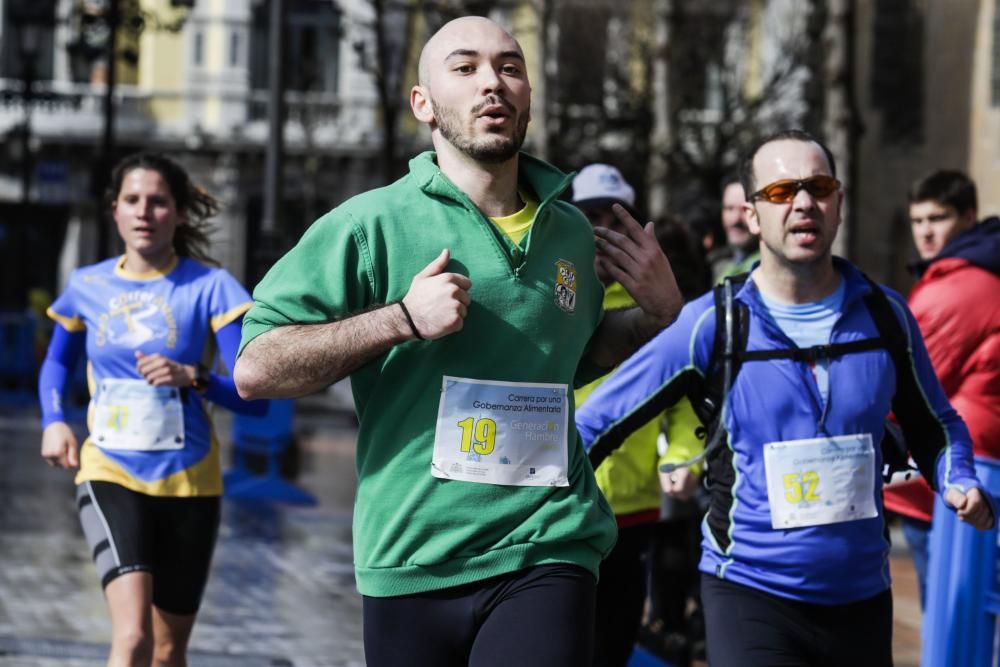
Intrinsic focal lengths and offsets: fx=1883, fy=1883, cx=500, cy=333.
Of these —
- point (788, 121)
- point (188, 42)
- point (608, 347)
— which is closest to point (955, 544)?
point (608, 347)

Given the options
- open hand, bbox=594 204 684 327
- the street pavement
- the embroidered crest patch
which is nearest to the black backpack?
open hand, bbox=594 204 684 327

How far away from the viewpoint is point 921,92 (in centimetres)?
2933

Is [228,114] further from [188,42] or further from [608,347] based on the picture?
[608,347]

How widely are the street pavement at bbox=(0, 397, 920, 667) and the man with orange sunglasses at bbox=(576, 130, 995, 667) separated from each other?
130 inches

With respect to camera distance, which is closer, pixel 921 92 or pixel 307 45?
pixel 921 92

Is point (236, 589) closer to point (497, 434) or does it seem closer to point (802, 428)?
point (802, 428)

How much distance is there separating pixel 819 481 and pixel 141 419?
96.4 inches

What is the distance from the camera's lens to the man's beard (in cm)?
371

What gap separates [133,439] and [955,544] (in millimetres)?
2603

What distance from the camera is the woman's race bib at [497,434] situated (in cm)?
367

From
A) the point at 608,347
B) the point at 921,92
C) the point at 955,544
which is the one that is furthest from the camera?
the point at 921,92

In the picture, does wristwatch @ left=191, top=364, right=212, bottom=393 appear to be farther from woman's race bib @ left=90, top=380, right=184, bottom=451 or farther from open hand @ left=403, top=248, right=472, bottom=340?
open hand @ left=403, top=248, right=472, bottom=340

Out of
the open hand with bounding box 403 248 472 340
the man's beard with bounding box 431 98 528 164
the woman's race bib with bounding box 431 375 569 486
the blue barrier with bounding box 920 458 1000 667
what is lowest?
the blue barrier with bounding box 920 458 1000 667

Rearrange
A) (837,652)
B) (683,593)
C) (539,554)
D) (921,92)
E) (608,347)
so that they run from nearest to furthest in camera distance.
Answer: (539,554)
(608,347)
(837,652)
(683,593)
(921,92)
